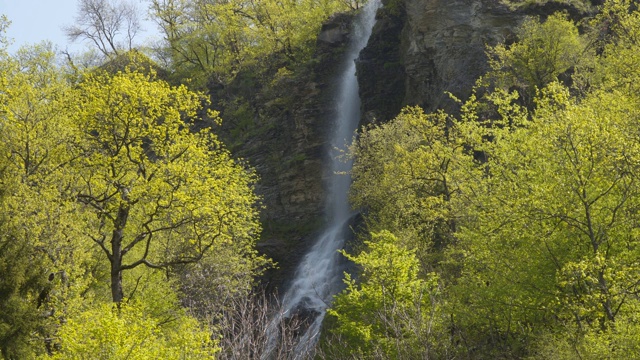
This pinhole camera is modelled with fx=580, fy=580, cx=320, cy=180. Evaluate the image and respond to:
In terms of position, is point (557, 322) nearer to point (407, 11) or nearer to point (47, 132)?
point (47, 132)

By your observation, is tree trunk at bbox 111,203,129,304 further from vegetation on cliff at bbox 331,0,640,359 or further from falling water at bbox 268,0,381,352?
falling water at bbox 268,0,381,352

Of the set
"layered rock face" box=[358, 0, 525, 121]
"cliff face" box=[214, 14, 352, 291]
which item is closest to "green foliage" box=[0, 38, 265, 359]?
"layered rock face" box=[358, 0, 525, 121]

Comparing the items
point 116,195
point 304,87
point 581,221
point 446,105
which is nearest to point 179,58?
point 304,87

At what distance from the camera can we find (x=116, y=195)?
1928 centimetres

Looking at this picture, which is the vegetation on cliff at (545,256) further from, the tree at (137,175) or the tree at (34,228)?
the tree at (34,228)

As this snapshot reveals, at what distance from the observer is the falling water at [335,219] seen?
35.8m

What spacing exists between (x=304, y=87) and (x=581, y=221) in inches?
1507

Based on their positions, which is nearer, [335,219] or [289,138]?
[335,219]

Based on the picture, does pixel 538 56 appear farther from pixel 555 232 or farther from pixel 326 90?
pixel 326 90

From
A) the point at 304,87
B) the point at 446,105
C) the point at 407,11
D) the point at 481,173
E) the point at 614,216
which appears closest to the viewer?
the point at 614,216

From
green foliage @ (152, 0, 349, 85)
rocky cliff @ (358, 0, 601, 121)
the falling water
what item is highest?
green foliage @ (152, 0, 349, 85)

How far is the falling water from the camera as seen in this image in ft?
117

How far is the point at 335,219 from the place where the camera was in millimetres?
44500

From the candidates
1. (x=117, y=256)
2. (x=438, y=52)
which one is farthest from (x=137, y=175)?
(x=438, y=52)
